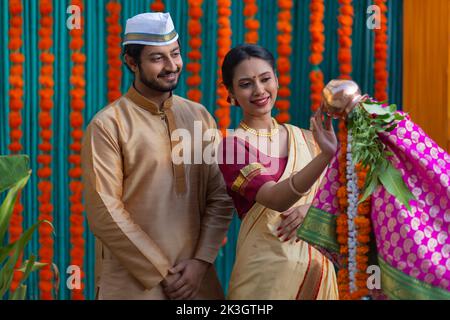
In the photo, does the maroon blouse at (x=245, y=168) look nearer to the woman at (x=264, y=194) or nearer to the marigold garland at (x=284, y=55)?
the woman at (x=264, y=194)

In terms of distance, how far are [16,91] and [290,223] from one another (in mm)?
1770

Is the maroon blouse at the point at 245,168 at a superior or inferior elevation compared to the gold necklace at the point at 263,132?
inferior

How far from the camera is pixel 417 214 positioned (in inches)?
100

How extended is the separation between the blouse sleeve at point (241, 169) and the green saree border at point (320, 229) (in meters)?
0.30

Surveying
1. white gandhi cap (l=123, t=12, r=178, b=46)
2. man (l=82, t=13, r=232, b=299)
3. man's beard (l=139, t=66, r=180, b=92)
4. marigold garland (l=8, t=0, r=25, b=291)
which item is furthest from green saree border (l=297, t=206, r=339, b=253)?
Answer: marigold garland (l=8, t=0, r=25, b=291)

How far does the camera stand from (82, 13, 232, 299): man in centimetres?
318

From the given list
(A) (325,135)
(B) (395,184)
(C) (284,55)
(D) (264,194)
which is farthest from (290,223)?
(C) (284,55)

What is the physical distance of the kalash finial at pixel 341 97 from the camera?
2.57 meters

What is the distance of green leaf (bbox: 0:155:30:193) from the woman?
68 cm

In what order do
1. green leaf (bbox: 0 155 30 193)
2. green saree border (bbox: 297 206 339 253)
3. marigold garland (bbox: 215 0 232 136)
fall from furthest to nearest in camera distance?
marigold garland (bbox: 215 0 232 136), green leaf (bbox: 0 155 30 193), green saree border (bbox: 297 206 339 253)

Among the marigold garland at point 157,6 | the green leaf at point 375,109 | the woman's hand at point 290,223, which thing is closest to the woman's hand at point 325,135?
the green leaf at point 375,109

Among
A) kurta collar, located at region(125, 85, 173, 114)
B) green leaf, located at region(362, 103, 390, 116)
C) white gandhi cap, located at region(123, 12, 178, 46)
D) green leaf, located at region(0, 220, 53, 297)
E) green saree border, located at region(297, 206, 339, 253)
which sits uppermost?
white gandhi cap, located at region(123, 12, 178, 46)

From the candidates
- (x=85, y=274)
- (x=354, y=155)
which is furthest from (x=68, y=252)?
(x=354, y=155)

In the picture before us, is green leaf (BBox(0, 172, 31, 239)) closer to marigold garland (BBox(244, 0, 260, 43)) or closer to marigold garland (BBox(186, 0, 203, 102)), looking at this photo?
marigold garland (BBox(186, 0, 203, 102))
